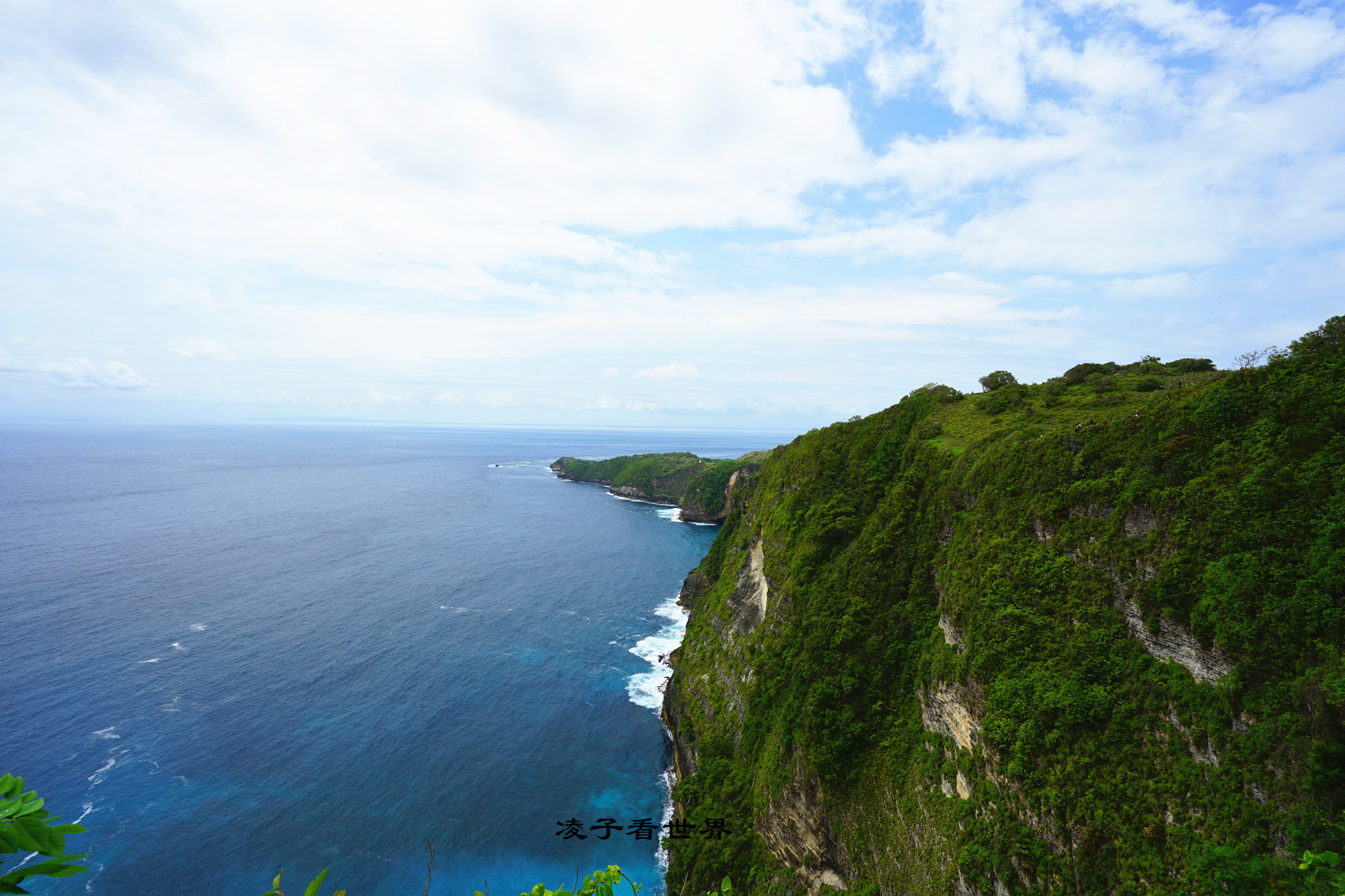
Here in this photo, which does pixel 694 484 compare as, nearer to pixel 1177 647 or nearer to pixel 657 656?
pixel 657 656

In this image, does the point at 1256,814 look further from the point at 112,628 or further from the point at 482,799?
the point at 112,628

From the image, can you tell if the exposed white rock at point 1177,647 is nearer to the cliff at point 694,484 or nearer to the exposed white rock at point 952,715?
the exposed white rock at point 952,715

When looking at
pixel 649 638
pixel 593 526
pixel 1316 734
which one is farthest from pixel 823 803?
pixel 593 526

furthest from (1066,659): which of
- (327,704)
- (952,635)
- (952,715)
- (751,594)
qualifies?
(327,704)

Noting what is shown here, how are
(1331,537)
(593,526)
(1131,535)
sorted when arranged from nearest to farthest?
(1331,537), (1131,535), (593,526)

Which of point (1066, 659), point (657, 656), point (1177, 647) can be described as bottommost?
point (657, 656)

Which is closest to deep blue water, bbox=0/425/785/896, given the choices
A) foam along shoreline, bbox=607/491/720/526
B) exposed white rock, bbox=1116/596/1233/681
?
exposed white rock, bbox=1116/596/1233/681
